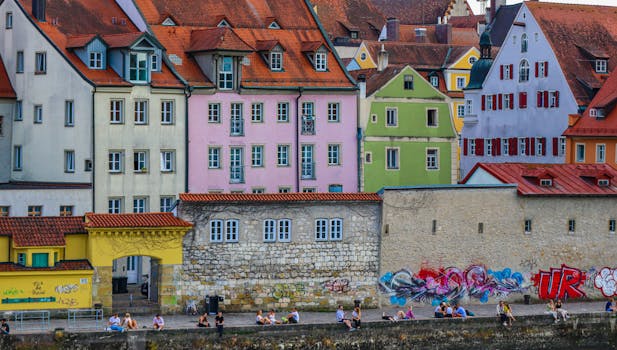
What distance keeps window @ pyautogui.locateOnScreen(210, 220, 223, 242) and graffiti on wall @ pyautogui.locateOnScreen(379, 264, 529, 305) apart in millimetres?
8342

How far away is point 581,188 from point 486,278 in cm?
697

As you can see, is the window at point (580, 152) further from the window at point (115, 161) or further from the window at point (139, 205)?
the window at point (115, 161)

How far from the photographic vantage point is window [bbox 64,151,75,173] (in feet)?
289

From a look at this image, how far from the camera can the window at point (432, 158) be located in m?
101

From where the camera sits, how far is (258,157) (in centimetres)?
9406

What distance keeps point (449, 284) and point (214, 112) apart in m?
16.8

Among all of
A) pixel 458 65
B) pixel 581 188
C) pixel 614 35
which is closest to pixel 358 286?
pixel 581 188

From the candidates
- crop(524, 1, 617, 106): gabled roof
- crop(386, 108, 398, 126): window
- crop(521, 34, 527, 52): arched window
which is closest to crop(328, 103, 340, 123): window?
crop(386, 108, 398, 126): window

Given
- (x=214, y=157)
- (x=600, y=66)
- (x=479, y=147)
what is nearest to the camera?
(x=214, y=157)

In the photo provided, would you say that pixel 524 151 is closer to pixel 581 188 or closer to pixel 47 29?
pixel 581 188

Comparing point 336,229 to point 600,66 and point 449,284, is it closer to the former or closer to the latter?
point 449,284

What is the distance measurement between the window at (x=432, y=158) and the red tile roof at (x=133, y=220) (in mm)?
26200

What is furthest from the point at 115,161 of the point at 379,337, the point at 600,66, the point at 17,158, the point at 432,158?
the point at 600,66

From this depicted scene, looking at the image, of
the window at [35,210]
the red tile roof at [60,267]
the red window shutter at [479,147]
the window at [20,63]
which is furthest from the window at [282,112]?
the red window shutter at [479,147]
